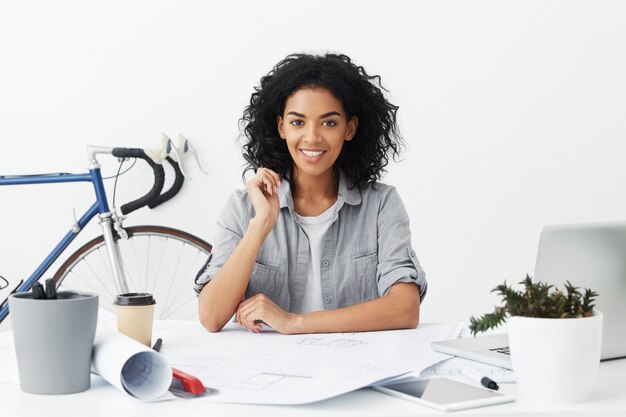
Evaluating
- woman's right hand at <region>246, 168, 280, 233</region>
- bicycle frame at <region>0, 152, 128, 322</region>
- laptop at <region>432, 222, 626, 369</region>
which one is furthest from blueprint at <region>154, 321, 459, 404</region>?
bicycle frame at <region>0, 152, 128, 322</region>

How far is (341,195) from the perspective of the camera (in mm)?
1867

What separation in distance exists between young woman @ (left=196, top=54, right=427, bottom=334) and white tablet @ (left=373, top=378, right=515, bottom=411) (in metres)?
0.62

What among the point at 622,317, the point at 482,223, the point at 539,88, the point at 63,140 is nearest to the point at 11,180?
the point at 63,140

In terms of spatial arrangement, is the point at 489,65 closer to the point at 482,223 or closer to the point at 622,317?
the point at 482,223

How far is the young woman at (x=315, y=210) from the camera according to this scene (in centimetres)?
171

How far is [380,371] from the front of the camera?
41.0 inches

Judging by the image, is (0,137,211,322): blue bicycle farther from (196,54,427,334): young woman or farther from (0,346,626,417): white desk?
(0,346,626,417): white desk

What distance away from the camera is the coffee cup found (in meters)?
1.21

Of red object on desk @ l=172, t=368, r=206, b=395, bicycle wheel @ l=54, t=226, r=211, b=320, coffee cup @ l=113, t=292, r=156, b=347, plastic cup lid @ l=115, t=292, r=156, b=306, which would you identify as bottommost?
bicycle wheel @ l=54, t=226, r=211, b=320

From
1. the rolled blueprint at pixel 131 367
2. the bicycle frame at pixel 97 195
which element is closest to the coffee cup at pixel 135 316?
the rolled blueprint at pixel 131 367

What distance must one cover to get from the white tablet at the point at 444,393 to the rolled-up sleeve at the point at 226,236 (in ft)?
2.57

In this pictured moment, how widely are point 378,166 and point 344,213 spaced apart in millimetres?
180

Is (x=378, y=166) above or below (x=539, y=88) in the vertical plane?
below

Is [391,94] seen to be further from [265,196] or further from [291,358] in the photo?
[291,358]
